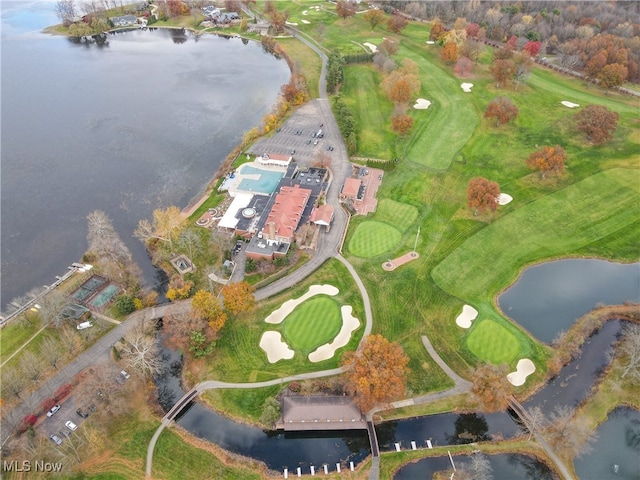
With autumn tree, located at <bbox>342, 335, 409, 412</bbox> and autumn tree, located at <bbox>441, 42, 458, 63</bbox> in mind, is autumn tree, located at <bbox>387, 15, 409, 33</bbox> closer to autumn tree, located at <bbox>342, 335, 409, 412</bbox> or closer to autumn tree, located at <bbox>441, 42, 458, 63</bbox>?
autumn tree, located at <bbox>441, 42, 458, 63</bbox>

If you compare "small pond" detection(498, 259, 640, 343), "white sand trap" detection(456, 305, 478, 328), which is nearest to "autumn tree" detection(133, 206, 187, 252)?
"white sand trap" detection(456, 305, 478, 328)

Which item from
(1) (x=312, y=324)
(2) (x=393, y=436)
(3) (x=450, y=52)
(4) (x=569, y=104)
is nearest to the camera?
(2) (x=393, y=436)

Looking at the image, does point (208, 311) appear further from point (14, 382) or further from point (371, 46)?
point (371, 46)

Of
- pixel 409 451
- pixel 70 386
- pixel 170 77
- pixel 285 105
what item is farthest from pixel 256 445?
pixel 170 77

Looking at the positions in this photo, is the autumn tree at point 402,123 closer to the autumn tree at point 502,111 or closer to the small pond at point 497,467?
the autumn tree at point 502,111

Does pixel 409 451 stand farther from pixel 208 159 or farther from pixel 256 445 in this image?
pixel 208 159

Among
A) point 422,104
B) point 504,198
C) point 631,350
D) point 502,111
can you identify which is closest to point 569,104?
point 502,111
